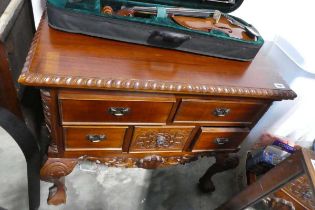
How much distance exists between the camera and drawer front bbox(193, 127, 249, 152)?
87 centimetres

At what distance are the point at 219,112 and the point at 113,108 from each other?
0.33 m

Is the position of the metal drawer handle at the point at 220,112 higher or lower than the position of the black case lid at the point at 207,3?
lower

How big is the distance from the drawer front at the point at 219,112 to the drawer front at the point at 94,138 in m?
0.19

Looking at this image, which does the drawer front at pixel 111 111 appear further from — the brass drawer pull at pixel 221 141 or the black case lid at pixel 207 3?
the black case lid at pixel 207 3

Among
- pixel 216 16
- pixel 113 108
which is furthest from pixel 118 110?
pixel 216 16

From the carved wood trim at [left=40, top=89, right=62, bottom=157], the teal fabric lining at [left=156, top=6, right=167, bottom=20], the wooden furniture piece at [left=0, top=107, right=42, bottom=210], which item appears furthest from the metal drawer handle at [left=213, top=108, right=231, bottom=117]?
the wooden furniture piece at [left=0, top=107, right=42, bottom=210]

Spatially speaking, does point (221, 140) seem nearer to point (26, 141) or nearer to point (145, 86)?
point (145, 86)

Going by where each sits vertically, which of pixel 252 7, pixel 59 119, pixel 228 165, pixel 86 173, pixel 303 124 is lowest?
pixel 86 173

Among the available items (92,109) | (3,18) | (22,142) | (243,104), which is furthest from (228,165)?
(3,18)

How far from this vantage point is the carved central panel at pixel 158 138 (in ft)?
2.70

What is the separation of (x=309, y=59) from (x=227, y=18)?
35cm

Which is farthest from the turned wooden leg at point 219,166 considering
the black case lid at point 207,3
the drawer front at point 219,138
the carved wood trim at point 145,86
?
the black case lid at point 207,3

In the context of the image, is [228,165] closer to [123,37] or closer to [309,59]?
[309,59]

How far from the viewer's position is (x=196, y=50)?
0.83 metres
